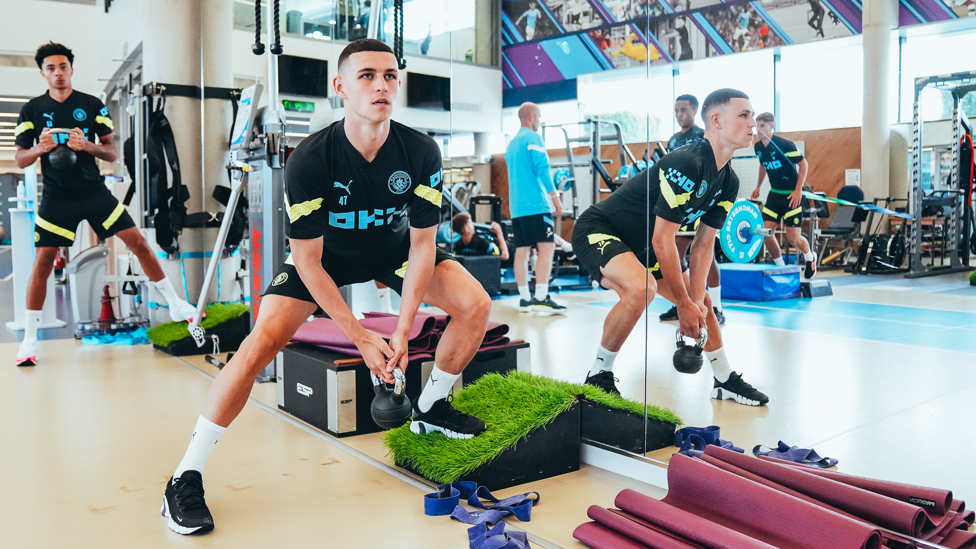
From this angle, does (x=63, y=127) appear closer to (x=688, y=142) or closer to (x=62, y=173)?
(x=62, y=173)

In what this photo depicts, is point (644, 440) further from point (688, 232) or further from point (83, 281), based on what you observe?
point (83, 281)

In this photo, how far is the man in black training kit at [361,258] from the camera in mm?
2156

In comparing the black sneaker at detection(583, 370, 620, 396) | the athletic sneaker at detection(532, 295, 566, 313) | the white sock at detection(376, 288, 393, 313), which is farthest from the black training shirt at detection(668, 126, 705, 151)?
the white sock at detection(376, 288, 393, 313)

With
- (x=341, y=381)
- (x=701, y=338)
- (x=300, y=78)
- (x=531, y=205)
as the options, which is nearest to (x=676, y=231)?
(x=701, y=338)

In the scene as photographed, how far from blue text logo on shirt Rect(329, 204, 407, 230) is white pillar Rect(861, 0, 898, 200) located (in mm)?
1368

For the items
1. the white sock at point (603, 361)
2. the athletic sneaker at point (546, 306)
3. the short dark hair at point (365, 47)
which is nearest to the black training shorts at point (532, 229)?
the athletic sneaker at point (546, 306)

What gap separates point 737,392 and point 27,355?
3.89 meters

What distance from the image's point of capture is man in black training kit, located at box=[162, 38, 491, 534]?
84.9 inches

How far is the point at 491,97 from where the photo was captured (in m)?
3.69

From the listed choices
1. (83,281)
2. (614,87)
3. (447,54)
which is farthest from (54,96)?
(614,87)

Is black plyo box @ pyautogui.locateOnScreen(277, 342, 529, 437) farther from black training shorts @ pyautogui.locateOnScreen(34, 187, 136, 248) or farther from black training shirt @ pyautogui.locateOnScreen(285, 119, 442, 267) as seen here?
black training shorts @ pyautogui.locateOnScreen(34, 187, 136, 248)

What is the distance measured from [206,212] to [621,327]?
360 cm

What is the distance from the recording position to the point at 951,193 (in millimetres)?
2123

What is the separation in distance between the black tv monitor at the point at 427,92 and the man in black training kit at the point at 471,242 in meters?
1.26
